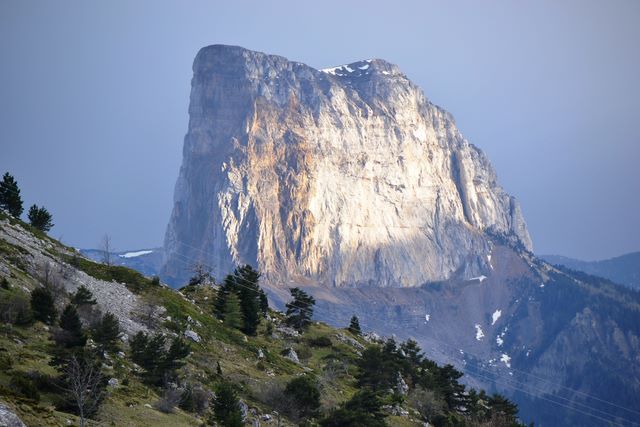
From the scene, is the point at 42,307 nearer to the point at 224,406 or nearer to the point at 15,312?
the point at 15,312

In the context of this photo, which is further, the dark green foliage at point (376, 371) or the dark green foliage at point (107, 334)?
the dark green foliage at point (376, 371)

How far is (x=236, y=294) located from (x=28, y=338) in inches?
1508

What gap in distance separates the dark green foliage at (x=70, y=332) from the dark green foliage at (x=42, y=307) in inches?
123

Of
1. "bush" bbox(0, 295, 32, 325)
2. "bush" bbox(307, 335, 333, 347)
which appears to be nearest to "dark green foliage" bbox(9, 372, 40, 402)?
"bush" bbox(0, 295, 32, 325)

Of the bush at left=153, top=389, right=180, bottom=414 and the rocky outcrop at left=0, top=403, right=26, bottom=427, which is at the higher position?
the rocky outcrop at left=0, top=403, right=26, bottom=427

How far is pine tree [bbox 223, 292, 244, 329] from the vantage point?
73.8 m

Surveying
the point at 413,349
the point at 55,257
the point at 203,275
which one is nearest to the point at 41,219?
the point at 55,257

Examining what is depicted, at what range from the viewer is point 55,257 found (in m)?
64.2

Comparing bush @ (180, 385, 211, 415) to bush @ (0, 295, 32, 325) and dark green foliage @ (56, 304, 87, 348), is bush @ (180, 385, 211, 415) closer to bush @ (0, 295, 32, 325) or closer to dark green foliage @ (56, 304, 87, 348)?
dark green foliage @ (56, 304, 87, 348)

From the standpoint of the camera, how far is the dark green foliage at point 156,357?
1784 inches

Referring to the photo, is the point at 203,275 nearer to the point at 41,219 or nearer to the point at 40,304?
the point at 41,219

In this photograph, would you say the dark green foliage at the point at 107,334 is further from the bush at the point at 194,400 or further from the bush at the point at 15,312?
the bush at the point at 194,400

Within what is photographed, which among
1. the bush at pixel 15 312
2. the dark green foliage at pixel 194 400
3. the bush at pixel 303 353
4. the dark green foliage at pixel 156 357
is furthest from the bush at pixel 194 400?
the bush at pixel 303 353

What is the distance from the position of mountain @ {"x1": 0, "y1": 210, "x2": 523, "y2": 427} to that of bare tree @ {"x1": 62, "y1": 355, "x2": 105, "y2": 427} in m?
0.12
